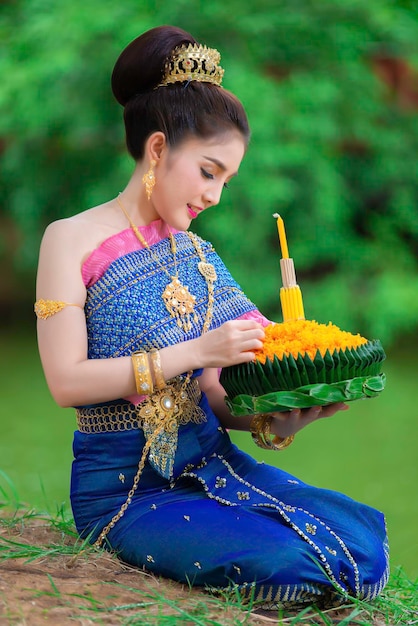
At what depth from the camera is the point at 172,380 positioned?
2.08 metres

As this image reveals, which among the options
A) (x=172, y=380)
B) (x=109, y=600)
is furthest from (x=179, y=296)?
(x=109, y=600)

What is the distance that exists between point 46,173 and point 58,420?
314 centimetres

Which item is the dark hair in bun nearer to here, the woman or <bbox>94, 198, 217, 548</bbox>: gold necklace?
the woman

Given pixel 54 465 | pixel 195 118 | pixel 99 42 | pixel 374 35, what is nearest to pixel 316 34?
pixel 374 35

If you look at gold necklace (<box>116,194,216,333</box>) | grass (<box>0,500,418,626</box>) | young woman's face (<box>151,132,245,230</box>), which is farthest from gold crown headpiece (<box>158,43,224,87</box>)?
grass (<box>0,500,418,626</box>)

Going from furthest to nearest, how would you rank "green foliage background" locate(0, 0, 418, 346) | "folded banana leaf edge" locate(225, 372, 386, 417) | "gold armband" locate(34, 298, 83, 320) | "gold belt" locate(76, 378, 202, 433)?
"green foliage background" locate(0, 0, 418, 346) < "gold belt" locate(76, 378, 202, 433) < "gold armband" locate(34, 298, 83, 320) < "folded banana leaf edge" locate(225, 372, 386, 417)

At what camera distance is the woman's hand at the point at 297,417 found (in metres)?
1.95

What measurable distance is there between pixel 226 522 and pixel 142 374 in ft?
1.21

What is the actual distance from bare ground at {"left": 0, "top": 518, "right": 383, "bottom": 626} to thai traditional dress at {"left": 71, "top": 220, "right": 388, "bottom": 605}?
4 cm

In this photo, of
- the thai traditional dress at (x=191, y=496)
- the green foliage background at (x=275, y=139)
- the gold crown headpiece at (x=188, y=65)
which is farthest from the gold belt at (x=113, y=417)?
the green foliage background at (x=275, y=139)

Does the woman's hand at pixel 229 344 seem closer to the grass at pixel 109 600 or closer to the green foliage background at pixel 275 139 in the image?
the grass at pixel 109 600

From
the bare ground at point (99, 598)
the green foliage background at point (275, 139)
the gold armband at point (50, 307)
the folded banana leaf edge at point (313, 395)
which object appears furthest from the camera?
the green foliage background at point (275, 139)

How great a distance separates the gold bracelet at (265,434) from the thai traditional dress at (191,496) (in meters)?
0.07

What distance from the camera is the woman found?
1885mm
